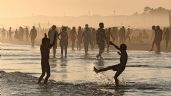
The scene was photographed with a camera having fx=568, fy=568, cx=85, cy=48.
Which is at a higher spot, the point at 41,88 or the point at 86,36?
the point at 86,36

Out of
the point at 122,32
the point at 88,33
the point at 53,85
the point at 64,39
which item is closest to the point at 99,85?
the point at 53,85

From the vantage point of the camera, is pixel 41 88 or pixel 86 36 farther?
pixel 86 36

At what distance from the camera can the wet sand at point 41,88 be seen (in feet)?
51.4

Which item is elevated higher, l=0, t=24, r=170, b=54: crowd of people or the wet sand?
l=0, t=24, r=170, b=54: crowd of people

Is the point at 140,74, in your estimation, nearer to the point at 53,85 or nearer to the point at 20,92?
the point at 53,85

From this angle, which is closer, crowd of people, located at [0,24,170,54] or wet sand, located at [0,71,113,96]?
wet sand, located at [0,71,113,96]

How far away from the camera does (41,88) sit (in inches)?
671

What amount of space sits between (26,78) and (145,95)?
19.9 feet

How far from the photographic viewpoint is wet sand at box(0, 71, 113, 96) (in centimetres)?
1566

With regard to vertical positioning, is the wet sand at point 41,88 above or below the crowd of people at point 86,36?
below

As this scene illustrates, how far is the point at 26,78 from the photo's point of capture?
20.1 m

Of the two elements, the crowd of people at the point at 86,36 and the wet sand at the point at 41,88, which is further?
the crowd of people at the point at 86,36

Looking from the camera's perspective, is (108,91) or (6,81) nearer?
(108,91)

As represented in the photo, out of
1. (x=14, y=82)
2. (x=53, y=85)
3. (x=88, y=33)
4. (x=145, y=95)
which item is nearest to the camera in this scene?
(x=145, y=95)
